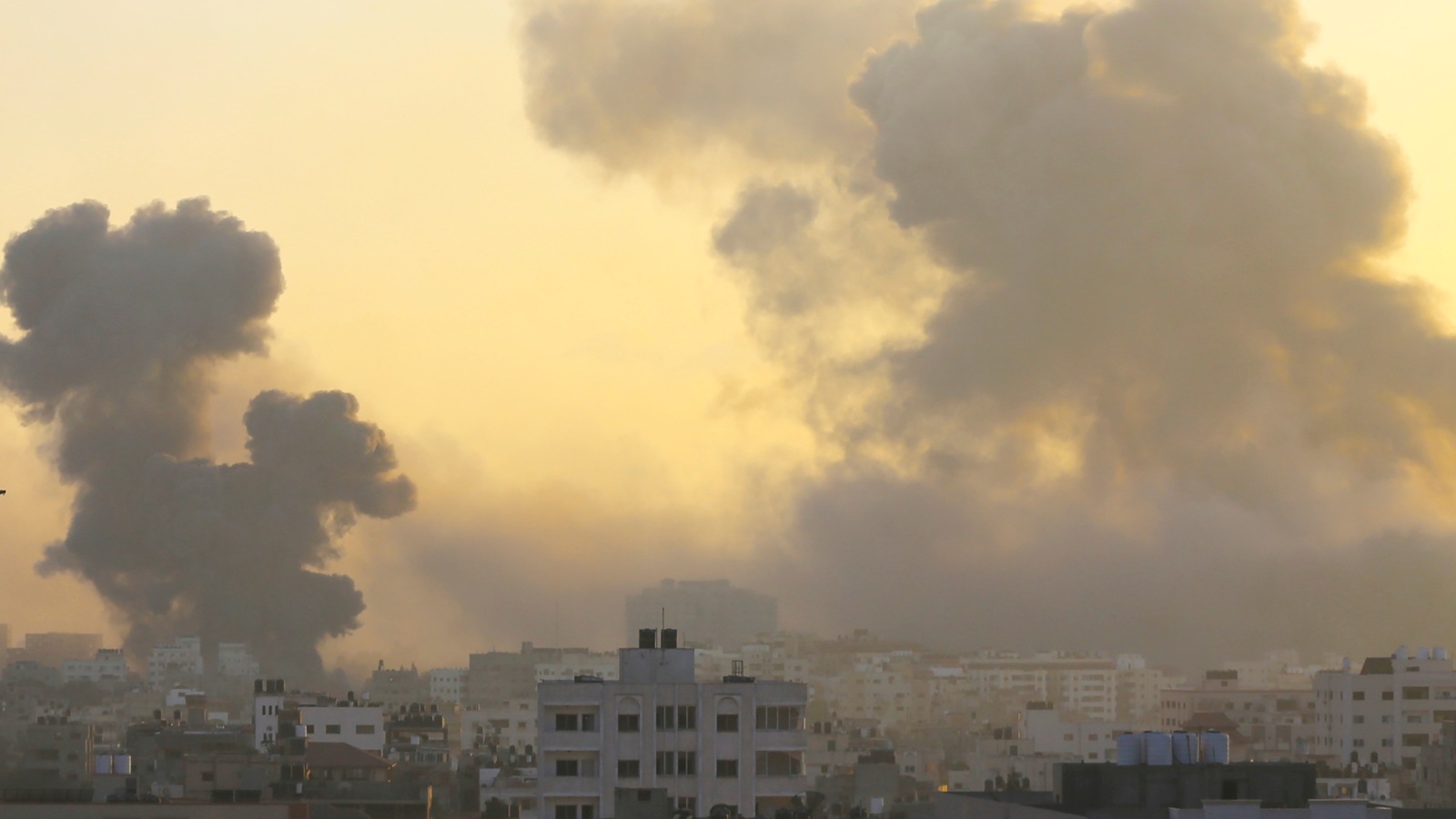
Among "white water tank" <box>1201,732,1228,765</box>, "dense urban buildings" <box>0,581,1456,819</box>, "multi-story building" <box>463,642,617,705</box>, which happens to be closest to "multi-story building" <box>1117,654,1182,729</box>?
"dense urban buildings" <box>0,581,1456,819</box>

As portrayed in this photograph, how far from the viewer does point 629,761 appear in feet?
138

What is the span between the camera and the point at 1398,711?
9725 centimetres

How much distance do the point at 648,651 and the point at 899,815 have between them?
6.10m

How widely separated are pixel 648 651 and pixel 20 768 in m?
29.0

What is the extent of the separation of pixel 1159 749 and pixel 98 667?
134 metres

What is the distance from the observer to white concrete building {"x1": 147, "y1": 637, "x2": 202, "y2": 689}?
144m

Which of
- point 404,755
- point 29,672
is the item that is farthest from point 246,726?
point 29,672

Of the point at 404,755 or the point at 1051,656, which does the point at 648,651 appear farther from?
the point at 1051,656

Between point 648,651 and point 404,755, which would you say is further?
point 404,755

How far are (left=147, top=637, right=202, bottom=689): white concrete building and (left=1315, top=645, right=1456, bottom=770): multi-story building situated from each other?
65.3 m

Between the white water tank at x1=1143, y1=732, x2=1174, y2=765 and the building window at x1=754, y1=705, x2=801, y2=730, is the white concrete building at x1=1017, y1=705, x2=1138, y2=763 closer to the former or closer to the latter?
the building window at x1=754, y1=705, x2=801, y2=730

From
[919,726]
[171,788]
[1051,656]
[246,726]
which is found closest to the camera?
[171,788]

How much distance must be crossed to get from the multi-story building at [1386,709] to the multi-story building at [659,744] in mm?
54904

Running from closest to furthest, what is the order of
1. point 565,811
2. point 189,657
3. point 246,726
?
point 565,811
point 246,726
point 189,657
